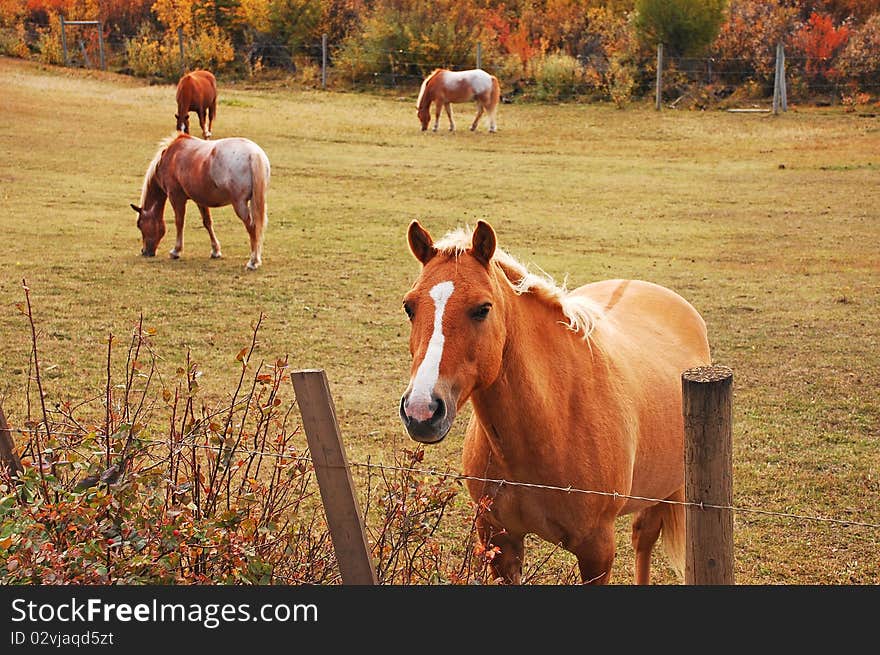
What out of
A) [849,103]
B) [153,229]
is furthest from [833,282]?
[849,103]

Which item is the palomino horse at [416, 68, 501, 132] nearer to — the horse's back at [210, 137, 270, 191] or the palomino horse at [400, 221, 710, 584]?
the horse's back at [210, 137, 270, 191]

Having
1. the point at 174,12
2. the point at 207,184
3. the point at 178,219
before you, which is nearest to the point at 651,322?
the point at 207,184

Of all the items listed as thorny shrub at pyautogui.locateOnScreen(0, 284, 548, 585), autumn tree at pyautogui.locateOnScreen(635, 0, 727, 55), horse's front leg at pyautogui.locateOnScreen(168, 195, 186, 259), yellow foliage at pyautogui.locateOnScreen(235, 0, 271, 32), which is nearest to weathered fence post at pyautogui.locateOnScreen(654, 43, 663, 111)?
autumn tree at pyautogui.locateOnScreen(635, 0, 727, 55)

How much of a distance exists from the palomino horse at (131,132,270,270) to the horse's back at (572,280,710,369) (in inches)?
285

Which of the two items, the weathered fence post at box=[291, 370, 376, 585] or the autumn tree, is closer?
the weathered fence post at box=[291, 370, 376, 585]

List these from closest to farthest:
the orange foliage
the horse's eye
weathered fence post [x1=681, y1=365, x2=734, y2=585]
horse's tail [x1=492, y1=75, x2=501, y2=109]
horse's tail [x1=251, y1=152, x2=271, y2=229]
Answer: weathered fence post [x1=681, y1=365, x2=734, y2=585]
the horse's eye
horse's tail [x1=251, y1=152, x2=271, y2=229]
horse's tail [x1=492, y1=75, x2=501, y2=109]
the orange foliage

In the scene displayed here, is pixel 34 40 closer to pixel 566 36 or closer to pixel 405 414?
pixel 566 36

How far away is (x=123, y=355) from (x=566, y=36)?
2645cm

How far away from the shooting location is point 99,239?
13.0m

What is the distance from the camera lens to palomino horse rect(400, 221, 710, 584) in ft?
10.6

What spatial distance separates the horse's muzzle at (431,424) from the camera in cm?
299

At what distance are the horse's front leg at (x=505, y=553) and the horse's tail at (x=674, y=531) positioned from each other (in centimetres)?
105

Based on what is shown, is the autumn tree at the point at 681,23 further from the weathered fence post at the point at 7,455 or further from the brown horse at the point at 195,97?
the weathered fence post at the point at 7,455

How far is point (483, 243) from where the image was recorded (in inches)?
134
